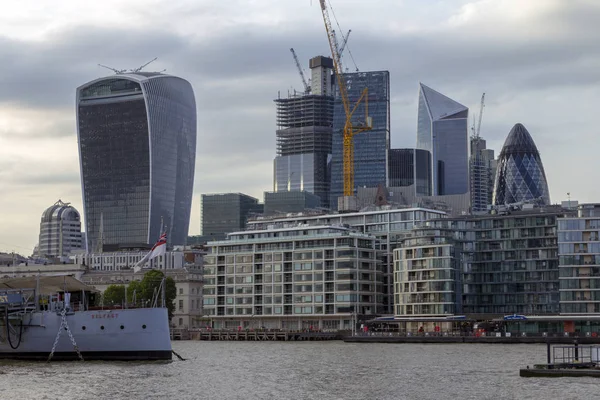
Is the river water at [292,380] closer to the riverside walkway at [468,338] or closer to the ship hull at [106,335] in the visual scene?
the ship hull at [106,335]

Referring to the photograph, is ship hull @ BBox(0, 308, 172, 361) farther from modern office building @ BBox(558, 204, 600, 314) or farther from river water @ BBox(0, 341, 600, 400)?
modern office building @ BBox(558, 204, 600, 314)

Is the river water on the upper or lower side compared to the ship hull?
lower

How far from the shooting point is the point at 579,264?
192250mm

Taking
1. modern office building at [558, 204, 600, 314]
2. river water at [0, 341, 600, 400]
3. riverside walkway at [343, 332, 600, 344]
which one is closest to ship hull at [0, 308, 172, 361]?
river water at [0, 341, 600, 400]

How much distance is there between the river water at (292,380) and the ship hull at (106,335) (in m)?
1.73

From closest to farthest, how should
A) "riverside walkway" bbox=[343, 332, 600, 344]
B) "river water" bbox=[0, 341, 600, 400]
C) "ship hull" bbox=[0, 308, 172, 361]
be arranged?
"river water" bbox=[0, 341, 600, 400], "ship hull" bbox=[0, 308, 172, 361], "riverside walkway" bbox=[343, 332, 600, 344]

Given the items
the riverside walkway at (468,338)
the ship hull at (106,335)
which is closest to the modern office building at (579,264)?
the riverside walkway at (468,338)

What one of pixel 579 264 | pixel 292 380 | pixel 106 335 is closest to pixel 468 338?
pixel 579 264

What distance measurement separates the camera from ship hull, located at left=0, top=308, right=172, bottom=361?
10112 centimetres

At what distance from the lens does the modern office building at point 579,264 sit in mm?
190750

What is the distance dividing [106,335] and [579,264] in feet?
369

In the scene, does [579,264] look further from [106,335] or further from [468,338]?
[106,335]

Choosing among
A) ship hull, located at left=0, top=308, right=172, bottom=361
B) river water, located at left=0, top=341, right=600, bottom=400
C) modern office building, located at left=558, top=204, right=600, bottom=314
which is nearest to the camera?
river water, located at left=0, top=341, right=600, bottom=400

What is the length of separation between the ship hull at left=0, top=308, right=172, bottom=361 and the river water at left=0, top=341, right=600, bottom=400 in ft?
5.69
